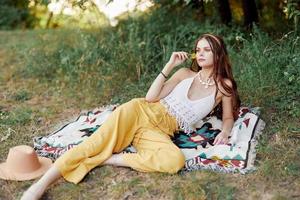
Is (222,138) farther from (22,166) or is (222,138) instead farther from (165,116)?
(22,166)

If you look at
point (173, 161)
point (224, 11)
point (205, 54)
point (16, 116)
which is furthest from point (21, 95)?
point (224, 11)

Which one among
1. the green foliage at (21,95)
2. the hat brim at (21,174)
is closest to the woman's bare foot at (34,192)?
the hat brim at (21,174)

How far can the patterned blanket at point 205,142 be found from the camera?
3.91 m

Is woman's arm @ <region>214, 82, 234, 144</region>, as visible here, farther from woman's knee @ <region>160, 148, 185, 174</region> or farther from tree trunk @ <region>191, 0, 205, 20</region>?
tree trunk @ <region>191, 0, 205, 20</region>

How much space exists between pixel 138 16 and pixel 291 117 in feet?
10.1

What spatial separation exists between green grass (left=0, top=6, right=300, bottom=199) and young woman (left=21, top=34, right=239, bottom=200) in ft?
0.36

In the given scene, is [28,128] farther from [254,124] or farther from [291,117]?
[291,117]

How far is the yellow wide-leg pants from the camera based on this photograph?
3.83 m

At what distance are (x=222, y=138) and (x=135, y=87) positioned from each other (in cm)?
159

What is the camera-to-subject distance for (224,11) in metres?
6.60

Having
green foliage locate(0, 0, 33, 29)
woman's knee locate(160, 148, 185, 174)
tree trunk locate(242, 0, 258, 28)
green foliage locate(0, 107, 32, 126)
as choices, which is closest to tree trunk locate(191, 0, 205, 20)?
tree trunk locate(242, 0, 258, 28)

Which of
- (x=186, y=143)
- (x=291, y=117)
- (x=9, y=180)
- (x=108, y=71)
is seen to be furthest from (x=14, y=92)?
(x=291, y=117)

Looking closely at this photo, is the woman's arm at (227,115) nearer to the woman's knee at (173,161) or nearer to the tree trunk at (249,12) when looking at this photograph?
the woman's knee at (173,161)

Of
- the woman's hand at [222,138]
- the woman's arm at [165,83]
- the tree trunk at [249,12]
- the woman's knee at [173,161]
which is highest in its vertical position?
the tree trunk at [249,12]
